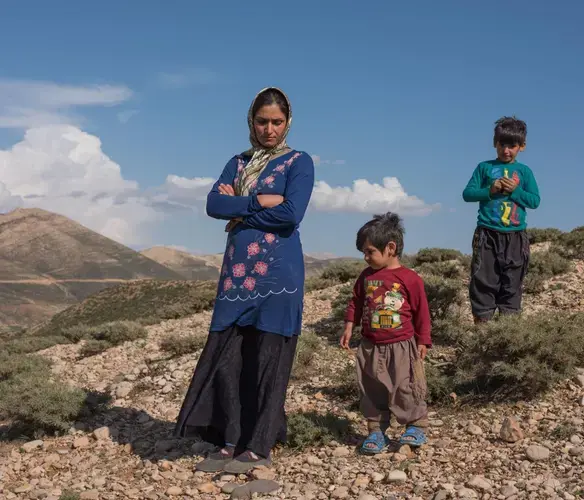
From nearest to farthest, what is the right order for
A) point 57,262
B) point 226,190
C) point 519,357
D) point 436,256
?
1. point 226,190
2. point 519,357
3. point 436,256
4. point 57,262

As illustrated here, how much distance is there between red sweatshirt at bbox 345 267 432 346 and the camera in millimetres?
4059

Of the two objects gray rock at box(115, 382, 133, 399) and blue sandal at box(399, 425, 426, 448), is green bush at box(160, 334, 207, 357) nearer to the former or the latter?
gray rock at box(115, 382, 133, 399)

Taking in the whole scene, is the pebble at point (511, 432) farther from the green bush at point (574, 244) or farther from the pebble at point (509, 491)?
the green bush at point (574, 244)

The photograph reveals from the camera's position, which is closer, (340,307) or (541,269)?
(340,307)

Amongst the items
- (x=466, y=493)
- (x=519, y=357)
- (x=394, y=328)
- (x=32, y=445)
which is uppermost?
(x=394, y=328)

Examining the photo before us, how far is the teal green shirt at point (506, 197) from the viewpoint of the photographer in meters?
5.49

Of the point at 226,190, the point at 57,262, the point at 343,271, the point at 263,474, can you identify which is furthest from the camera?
the point at 57,262

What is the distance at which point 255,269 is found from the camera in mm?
4066

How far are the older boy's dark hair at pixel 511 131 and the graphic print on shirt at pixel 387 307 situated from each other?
2142 mm

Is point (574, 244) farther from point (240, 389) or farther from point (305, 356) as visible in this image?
point (240, 389)

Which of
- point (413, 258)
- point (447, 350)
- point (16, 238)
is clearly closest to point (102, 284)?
point (16, 238)

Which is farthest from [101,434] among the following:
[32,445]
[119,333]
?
[119,333]

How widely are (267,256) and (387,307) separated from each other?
2.70ft

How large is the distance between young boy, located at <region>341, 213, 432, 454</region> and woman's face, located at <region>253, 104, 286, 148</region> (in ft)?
2.72
